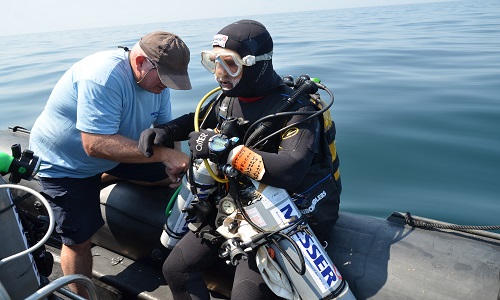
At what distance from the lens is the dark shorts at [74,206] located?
2637 mm

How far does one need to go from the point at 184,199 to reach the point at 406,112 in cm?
392

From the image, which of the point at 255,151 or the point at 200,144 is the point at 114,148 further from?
the point at 255,151

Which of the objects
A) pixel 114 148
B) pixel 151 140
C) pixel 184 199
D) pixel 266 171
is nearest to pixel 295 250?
pixel 266 171

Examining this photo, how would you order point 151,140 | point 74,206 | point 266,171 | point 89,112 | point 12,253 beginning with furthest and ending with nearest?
point 74,206, point 89,112, point 151,140, point 12,253, point 266,171

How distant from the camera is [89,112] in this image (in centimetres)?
241

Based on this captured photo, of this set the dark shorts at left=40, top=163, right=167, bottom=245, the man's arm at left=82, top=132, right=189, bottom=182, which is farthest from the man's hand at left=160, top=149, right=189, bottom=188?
the dark shorts at left=40, top=163, right=167, bottom=245

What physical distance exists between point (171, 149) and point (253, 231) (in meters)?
0.71

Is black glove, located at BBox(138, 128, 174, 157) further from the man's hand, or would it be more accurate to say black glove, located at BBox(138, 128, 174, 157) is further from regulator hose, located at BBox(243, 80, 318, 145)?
regulator hose, located at BBox(243, 80, 318, 145)

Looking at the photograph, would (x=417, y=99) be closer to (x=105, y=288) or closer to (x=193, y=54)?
(x=105, y=288)

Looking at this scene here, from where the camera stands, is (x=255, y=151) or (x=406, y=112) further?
(x=406, y=112)

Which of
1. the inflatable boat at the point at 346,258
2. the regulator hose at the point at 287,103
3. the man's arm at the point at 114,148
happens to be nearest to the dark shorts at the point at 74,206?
the inflatable boat at the point at 346,258

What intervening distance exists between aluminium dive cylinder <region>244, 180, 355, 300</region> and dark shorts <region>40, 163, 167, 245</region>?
4.08 feet

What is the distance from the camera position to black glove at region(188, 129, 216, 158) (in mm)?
1878

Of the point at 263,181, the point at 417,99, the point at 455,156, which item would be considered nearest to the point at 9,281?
the point at 263,181
